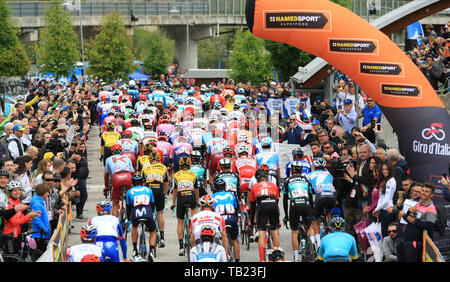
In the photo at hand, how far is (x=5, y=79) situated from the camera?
142ft

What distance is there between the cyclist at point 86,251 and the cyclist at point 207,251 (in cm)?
131

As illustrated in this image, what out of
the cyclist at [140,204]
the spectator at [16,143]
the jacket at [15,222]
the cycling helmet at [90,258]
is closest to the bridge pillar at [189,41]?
the spectator at [16,143]

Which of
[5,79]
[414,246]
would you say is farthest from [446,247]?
[5,79]

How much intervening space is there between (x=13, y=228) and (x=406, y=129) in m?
8.46

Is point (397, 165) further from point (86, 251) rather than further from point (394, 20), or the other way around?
point (394, 20)

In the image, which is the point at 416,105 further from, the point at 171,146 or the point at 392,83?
the point at 171,146

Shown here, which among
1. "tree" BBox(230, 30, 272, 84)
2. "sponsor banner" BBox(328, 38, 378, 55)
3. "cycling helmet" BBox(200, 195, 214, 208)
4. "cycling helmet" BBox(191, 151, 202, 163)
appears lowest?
"cycling helmet" BBox(200, 195, 214, 208)

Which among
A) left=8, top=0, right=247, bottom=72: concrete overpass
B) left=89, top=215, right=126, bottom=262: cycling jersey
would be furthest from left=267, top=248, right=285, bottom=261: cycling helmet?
left=8, top=0, right=247, bottom=72: concrete overpass

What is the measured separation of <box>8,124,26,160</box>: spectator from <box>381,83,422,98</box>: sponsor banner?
8417 mm

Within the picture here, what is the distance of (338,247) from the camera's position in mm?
11070

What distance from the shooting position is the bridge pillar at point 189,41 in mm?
67000

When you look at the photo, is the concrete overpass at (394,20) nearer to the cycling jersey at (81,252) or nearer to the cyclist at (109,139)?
the cyclist at (109,139)

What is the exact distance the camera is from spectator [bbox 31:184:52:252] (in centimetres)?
1338

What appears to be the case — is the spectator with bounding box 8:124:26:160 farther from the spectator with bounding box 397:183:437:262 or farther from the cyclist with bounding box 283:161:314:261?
the spectator with bounding box 397:183:437:262
